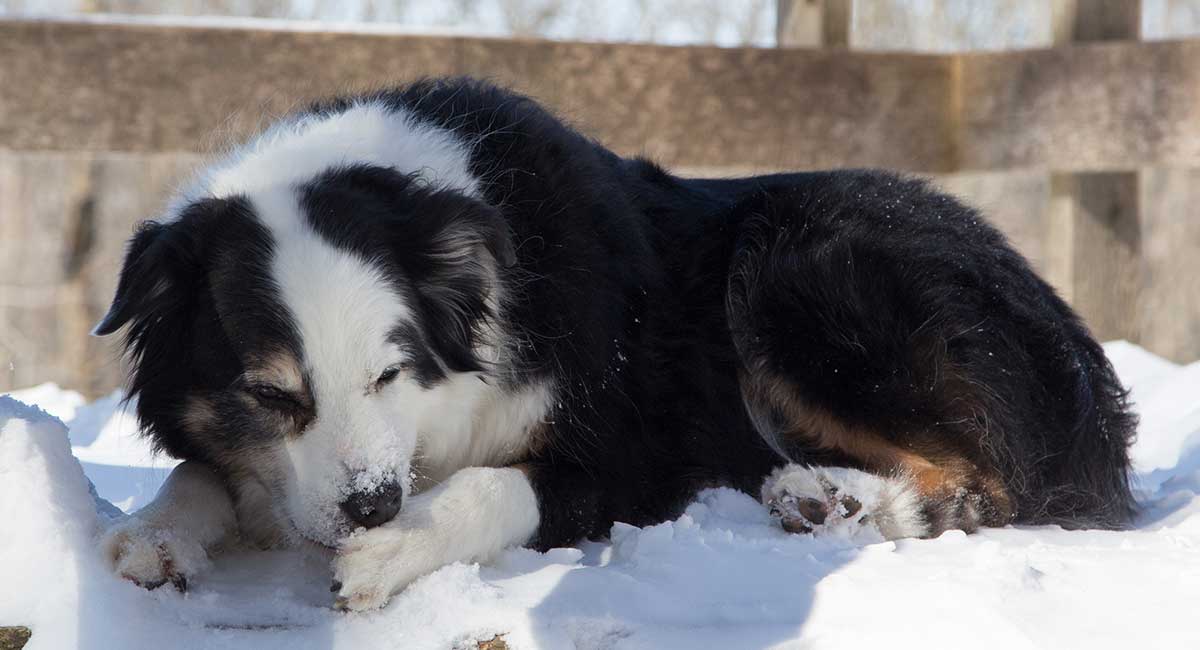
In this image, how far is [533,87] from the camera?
5770 mm

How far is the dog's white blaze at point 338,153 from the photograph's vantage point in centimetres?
309

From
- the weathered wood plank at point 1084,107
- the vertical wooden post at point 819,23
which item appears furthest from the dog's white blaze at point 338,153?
the weathered wood plank at point 1084,107

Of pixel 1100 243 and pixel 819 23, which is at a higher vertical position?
pixel 819 23

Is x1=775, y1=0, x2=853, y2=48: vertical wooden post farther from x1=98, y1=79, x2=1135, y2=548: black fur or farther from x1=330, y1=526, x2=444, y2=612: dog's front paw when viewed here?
x1=330, y1=526, x2=444, y2=612: dog's front paw

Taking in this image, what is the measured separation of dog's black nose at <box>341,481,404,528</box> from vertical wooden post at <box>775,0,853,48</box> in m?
4.26

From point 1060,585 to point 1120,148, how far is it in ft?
12.8

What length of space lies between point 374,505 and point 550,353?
2.69 feet

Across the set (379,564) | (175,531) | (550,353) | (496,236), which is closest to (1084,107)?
(550,353)

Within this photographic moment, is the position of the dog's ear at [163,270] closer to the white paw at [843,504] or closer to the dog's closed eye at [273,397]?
the dog's closed eye at [273,397]

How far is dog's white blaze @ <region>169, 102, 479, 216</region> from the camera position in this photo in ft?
10.1

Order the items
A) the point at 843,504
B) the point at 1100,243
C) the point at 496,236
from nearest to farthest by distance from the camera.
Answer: the point at 496,236 → the point at 843,504 → the point at 1100,243

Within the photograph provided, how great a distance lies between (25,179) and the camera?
786 cm

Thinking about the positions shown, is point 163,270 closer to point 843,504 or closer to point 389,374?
point 389,374

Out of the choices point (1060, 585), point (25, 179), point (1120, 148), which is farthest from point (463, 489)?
point (25, 179)
